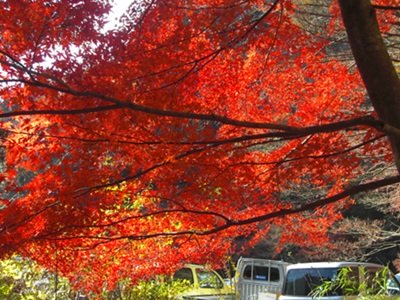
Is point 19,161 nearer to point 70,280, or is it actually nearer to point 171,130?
point 171,130

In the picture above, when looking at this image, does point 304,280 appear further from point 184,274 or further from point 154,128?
point 154,128

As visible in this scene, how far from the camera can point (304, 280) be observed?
907 centimetres

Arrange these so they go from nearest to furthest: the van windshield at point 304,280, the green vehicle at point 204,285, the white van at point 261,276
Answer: the van windshield at point 304,280, the green vehicle at point 204,285, the white van at point 261,276

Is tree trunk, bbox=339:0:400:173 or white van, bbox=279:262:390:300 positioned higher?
tree trunk, bbox=339:0:400:173

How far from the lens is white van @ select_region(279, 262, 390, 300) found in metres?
8.63

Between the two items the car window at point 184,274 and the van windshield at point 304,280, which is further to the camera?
the car window at point 184,274

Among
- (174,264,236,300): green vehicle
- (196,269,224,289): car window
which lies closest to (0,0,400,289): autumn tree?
(174,264,236,300): green vehicle

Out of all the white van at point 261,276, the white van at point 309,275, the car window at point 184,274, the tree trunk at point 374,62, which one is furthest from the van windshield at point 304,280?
the tree trunk at point 374,62

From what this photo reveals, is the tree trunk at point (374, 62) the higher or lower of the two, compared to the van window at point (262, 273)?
higher

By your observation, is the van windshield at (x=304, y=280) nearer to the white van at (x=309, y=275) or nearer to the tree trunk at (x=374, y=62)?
the white van at (x=309, y=275)

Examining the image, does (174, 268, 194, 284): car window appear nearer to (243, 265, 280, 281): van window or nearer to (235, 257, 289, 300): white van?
(235, 257, 289, 300): white van

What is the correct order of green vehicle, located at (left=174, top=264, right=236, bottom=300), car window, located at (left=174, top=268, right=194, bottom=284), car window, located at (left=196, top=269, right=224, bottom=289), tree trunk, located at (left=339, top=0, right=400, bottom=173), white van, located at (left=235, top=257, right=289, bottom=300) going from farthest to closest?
white van, located at (left=235, top=257, right=289, bottom=300) < car window, located at (left=174, top=268, right=194, bottom=284) < car window, located at (left=196, top=269, right=224, bottom=289) < green vehicle, located at (left=174, top=264, right=236, bottom=300) < tree trunk, located at (left=339, top=0, right=400, bottom=173)

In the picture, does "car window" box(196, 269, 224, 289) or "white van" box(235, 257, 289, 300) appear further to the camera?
"white van" box(235, 257, 289, 300)

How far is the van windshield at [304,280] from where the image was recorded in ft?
28.8
